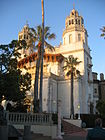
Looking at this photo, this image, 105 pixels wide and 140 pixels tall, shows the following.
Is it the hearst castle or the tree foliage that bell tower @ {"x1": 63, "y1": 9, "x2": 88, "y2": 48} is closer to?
the hearst castle

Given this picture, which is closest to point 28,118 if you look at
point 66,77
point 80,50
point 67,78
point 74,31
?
point 67,78

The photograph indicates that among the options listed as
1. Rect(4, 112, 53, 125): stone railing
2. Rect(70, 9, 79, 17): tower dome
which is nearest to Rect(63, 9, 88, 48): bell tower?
Rect(70, 9, 79, 17): tower dome

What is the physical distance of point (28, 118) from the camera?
57.5 feet

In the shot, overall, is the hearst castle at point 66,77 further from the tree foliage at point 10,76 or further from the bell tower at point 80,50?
the tree foliage at point 10,76

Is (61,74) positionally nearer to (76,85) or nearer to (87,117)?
(76,85)

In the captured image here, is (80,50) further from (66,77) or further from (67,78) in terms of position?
(67,78)

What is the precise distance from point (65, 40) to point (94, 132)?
162ft

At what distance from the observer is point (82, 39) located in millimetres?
51656

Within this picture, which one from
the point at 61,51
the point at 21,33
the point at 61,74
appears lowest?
the point at 61,74

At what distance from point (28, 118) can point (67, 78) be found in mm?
29408

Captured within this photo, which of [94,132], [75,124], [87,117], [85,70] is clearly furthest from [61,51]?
[94,132]

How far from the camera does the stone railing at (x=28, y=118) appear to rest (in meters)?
17.0

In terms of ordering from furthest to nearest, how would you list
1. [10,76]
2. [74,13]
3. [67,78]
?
[74,13]
[67,78]
[10,76]

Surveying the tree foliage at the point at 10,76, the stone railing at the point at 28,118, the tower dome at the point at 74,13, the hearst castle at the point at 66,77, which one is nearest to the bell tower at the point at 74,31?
the hearst castle at the point at 66,77
